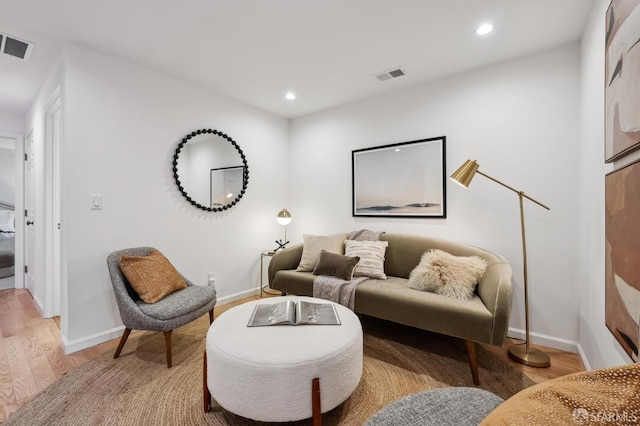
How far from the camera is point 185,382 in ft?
6.10

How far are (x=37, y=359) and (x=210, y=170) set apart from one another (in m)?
2.09

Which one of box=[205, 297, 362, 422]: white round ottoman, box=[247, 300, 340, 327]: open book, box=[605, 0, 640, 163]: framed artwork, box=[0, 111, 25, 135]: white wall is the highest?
box=[0, 111, 25, 135]: white wall

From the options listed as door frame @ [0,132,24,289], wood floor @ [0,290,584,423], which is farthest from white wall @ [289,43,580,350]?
door frame @ [0,132,24,289]

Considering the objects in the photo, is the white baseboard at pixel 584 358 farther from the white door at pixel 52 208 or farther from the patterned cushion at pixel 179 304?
the white door at pixel 52 208

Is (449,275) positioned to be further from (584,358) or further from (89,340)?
(89,340)

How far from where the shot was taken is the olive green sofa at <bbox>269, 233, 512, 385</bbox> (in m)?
1.83

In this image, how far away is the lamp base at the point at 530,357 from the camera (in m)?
2.06

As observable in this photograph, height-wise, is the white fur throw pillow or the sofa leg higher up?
the white fur throw pillow

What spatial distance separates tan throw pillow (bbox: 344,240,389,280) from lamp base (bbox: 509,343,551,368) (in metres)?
1.12

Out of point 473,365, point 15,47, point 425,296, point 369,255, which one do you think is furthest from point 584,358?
point 15,47

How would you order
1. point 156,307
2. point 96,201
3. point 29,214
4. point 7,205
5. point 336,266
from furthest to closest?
point 7,205 → point 29,214 → point 336,266 → point 96,201 → point 156,307

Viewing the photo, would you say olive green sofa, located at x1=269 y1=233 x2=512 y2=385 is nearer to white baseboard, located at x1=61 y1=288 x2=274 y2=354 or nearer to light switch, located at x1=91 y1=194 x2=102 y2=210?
white baseboard, located at x1=61 y1=288 x2=274 y2=354

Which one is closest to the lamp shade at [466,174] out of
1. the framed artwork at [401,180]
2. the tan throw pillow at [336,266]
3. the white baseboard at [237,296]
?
the framed artwork at [401,180]

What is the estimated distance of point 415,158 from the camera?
9.99 feet
